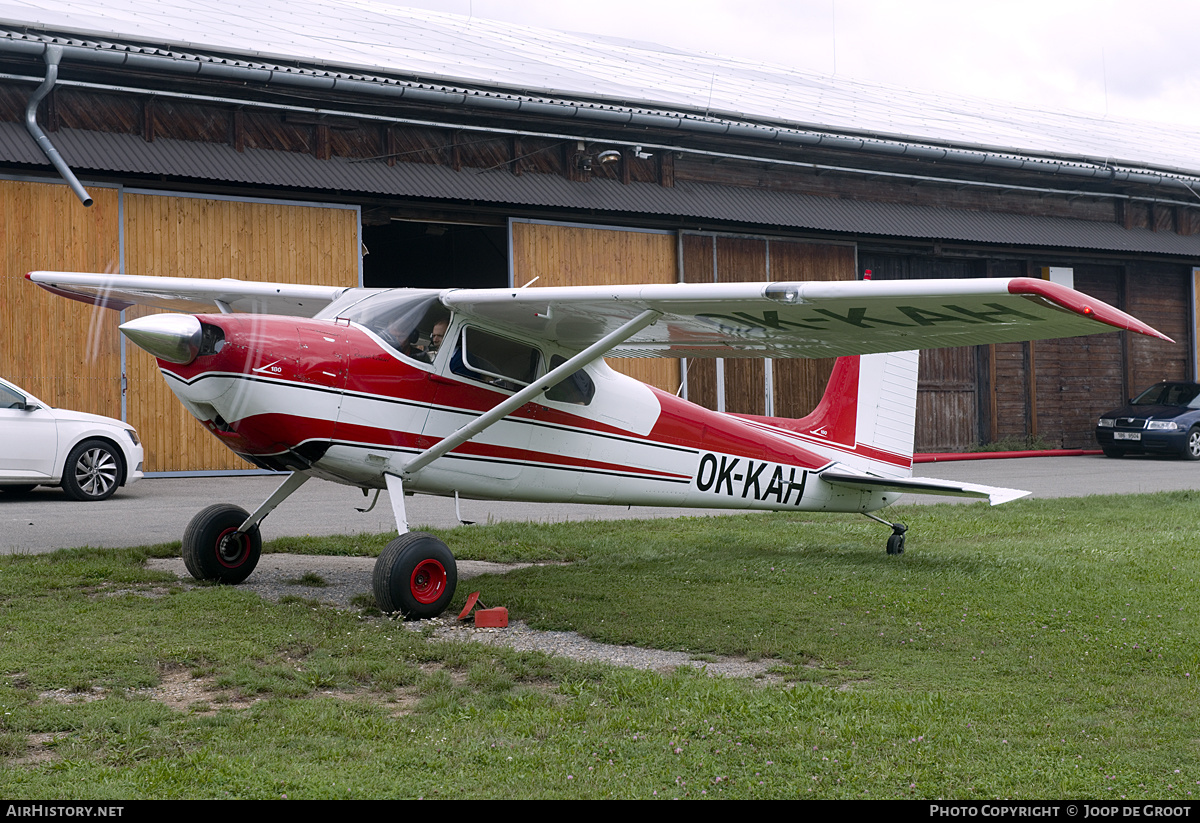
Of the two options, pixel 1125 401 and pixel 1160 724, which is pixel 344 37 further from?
pixel 1125 401

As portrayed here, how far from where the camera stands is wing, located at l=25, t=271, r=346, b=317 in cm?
867

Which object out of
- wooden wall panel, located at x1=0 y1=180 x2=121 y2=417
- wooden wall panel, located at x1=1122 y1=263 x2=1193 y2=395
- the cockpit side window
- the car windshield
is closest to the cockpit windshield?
the cockpit side window

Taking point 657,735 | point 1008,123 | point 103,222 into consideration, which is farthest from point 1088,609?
point 1008,123

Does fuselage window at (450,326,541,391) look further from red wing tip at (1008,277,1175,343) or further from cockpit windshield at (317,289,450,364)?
red wing tip at (1008,277,1175,343)

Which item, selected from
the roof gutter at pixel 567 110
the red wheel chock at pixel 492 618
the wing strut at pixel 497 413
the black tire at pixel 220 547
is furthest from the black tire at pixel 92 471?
the red wheel chock at pixel 492 618

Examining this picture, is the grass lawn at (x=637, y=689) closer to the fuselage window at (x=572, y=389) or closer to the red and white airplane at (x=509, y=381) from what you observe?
the red and white airplane at (x=509, y=381)

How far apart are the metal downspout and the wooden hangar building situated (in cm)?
4

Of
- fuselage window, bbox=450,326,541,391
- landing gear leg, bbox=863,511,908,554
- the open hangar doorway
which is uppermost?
the open hangar doorway

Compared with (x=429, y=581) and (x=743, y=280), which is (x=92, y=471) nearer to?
(x=429, y=581)

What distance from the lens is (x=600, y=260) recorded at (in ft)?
65.2

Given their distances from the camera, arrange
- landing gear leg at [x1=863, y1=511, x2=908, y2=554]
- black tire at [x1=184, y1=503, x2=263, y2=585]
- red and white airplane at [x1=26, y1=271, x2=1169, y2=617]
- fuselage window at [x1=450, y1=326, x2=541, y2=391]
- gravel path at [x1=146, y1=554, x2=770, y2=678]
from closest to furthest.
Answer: gravel path at [x1=146, y1=554, x2=770, y2=678]
red and white airplane at [x1=26, y1=271, x2=1169, y2=617]
fuselage window at [x1=450, y1=326, x2=541, y2=391]
black tire at [x1=184, y1=503, x2=263, y2=585]
landing gear leg at [x1=863, y1=511, x2=908, y2=554]

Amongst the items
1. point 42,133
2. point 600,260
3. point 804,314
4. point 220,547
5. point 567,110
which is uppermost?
point 567,110

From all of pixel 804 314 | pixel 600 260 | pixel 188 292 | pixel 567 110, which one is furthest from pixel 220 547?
pixel 600 260

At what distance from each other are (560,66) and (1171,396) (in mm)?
15813
